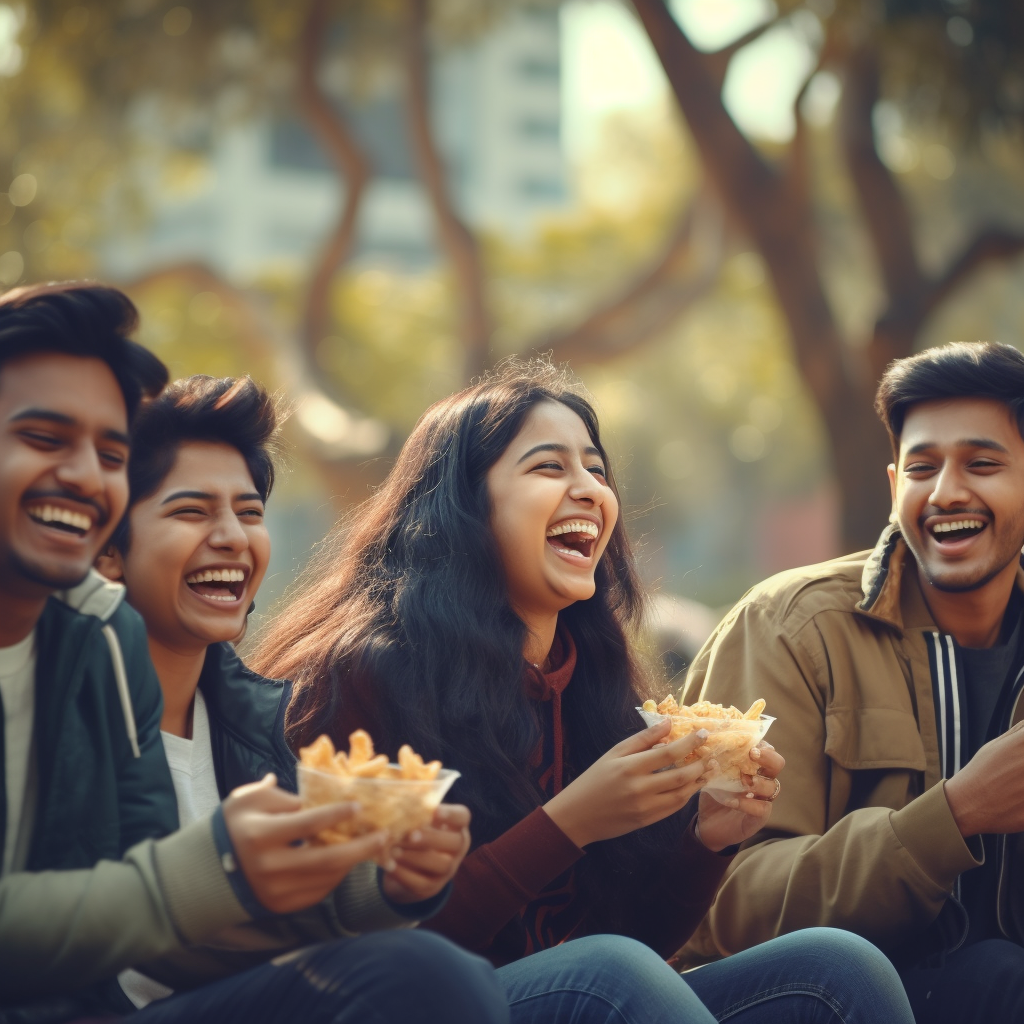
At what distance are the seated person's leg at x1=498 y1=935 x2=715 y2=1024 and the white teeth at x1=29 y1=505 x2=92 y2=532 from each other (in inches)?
46.2

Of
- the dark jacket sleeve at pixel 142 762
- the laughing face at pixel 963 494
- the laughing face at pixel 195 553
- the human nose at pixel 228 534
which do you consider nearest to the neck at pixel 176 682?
the laughing face at pixel 195 553

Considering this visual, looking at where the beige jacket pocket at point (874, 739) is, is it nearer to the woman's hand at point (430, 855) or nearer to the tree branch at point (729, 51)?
the woman's hand at point (430, 855)

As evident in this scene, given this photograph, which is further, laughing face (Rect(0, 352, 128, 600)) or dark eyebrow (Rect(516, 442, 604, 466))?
dark eyebrow (Rect(516, 442, 604, 466))

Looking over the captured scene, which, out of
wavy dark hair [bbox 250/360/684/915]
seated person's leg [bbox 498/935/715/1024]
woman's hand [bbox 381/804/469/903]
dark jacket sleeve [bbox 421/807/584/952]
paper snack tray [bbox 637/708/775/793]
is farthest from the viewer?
wavy dark hair [bbox 250/360/684/915]

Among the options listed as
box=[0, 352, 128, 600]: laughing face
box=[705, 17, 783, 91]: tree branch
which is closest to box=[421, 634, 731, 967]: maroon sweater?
box=[0, 352, 128, 600]: laughing face

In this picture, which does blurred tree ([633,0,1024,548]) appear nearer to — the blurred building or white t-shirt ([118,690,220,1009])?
white t-shirt ([118,690,220,1009])

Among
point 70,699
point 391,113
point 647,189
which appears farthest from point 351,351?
point 391,113

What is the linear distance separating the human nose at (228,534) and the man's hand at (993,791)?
1.67 meters

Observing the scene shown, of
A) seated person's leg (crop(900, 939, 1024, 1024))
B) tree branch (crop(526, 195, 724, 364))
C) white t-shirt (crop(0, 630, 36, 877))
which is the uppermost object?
tree branch (crop(526, 195, 724, 364))

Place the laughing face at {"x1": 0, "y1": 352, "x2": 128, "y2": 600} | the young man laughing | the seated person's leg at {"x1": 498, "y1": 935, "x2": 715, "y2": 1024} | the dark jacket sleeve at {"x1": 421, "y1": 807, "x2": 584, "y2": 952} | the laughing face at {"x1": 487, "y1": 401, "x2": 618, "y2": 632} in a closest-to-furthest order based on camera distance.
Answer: the young man laughing → the laughing face at {"x1": 0, "y1": 352, "x2": 128, "y2": 600} → the seated person's leg at {"x1": 498, "y1": 935, "x2": 715, "y2": 1024} → the dark jacket sleeve at {"x1": 421, "y1": 807, "x2": 584, "y2": 952} → the laughing face at {"x1": 487, "y1": 401, "x2": 618, "y2": 632}

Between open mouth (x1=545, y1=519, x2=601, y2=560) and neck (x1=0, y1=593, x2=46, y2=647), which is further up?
open mouth (x1=545, y1=519, x2=601, y2=560)

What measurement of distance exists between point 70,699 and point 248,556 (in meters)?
0.72

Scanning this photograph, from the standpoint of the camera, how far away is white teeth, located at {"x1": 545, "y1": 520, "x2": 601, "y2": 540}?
3.34 metres

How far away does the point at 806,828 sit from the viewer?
3.37 meters
